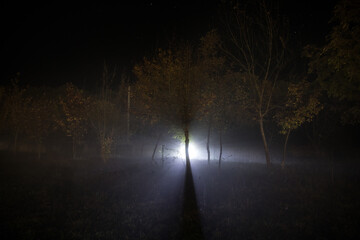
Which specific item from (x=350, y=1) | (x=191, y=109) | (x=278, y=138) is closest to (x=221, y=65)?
(x=191, y=109)

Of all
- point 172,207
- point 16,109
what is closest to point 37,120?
point 16,109

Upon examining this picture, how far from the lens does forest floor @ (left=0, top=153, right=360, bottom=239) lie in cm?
694

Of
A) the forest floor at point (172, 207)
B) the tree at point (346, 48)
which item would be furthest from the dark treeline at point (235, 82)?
the forest floor at point (172, 207)

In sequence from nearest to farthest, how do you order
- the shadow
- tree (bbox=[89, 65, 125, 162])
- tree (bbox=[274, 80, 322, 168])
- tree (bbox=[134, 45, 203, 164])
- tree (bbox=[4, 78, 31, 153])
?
1. the shadow
2. tree (bbox=[134, 45, 203, 164])
3. tree (bbox=[274, 80, 322, 168])
4. tree (bbox=[89, 65, 125, 162])
5. tree (bbox=[4, 78, 31, 153])

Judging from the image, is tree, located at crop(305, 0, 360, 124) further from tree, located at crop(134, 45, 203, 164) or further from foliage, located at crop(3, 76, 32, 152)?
foliage, located at crop(3, 76, 32, 152)

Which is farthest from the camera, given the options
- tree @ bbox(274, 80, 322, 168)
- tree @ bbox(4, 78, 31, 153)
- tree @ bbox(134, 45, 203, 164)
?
tree @ bbox(4, 78, 31, 153)

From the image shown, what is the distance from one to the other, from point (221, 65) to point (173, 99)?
6231 mm

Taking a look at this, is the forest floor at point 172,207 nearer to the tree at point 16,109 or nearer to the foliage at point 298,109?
the foliage at point 298,109

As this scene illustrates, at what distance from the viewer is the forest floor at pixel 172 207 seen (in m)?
6.94

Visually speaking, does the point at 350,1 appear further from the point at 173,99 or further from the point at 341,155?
the point at 341,155

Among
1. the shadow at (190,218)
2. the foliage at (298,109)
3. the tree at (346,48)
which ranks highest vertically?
the tree at (346,48)

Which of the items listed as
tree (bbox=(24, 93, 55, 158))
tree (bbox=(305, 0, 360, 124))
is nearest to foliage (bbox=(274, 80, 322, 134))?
tree (bbox=(305, 0, 360, 124))

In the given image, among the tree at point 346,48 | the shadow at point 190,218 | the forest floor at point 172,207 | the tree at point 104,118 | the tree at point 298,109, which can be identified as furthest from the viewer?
the tree at point 104,118

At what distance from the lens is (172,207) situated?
907 cm
